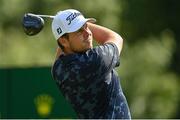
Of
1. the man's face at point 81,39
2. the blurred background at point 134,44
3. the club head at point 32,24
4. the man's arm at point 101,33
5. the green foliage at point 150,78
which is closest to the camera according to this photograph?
the man's face at point 81,39

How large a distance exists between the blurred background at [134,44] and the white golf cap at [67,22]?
43.3ft

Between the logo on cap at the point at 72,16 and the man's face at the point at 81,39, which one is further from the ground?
the logo on cap at the point at 72,16

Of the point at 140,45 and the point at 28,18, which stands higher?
the point at 28,18

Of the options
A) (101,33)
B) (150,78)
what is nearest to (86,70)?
(101,33)

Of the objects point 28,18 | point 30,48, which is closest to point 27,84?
point 28,18

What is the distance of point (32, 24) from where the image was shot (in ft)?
21.5

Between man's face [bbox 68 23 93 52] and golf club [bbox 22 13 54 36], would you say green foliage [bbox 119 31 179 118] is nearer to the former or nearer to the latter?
golf club [bbox 22 13 54 36]

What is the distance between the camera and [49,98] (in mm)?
11945

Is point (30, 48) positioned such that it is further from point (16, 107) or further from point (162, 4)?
point (16, 107)

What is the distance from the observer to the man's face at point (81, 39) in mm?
6242

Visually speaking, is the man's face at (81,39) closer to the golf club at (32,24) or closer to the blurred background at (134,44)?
the golf club at (32,24)

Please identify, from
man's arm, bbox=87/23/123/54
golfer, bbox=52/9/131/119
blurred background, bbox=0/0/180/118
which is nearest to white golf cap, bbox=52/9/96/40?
golfer, bbox=52/9/131/119

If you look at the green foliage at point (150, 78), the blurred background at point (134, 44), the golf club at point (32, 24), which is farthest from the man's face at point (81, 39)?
the green foliage at point (150, 78)

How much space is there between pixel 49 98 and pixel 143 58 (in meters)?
10.7
